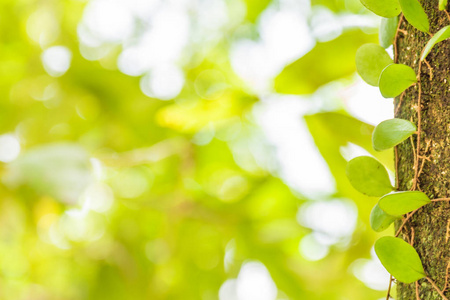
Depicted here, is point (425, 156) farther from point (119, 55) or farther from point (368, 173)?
point (119, 55)

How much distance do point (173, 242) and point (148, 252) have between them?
4.8 inches

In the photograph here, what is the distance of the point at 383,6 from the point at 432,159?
7 centimetres

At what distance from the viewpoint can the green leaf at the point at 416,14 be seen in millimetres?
207

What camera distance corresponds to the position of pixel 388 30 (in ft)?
0.82

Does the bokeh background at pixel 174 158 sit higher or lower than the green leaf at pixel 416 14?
higher

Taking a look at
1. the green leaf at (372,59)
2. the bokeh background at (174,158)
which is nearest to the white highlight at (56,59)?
the bokeh background at (174,158)

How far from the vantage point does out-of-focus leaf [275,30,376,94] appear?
578mm

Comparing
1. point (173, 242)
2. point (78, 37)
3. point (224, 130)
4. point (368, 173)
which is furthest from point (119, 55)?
point (368, 173)

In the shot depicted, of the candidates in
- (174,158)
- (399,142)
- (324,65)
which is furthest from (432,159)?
(174,158)

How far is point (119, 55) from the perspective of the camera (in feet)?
3.08

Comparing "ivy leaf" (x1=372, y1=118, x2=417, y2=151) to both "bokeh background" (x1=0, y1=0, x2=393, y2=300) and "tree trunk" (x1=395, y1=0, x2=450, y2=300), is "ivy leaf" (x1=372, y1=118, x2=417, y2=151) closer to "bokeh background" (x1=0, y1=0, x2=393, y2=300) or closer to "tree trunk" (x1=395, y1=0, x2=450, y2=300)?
"tree trunk" (x1=395, y1=0, x2=450, y2=300)

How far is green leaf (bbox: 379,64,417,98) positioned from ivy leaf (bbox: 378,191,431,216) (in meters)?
0.05

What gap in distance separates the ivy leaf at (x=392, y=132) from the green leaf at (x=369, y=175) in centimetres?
2

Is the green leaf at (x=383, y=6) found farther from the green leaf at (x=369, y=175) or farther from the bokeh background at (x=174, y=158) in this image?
the bokeh background at (x=174, y=158)
